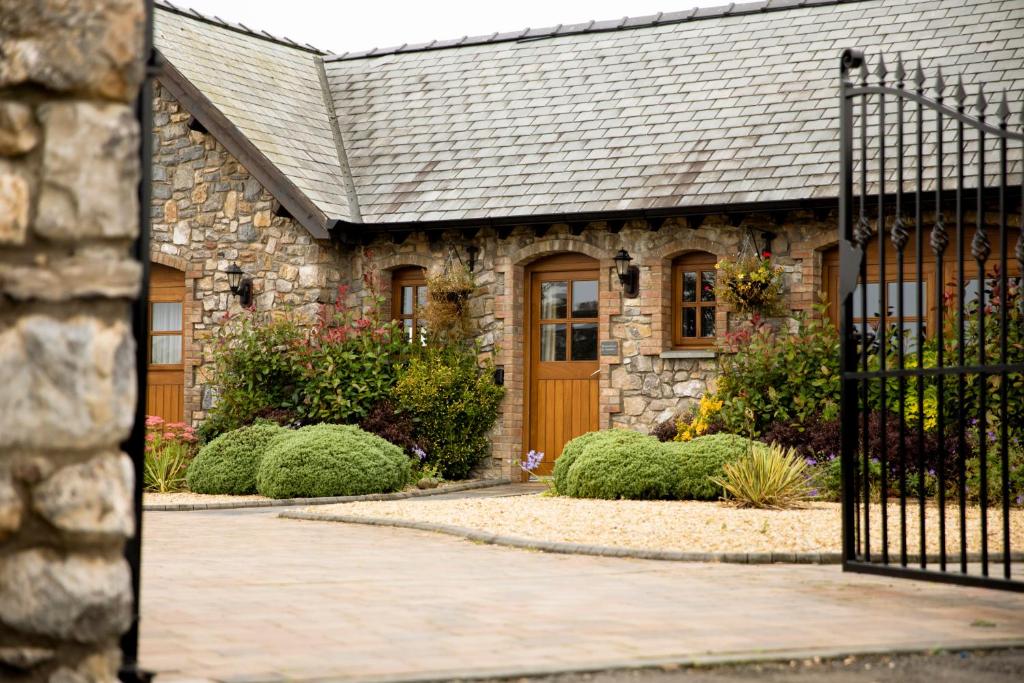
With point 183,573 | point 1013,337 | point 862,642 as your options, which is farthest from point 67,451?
point 1013,337

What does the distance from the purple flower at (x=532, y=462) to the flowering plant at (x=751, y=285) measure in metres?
2.75

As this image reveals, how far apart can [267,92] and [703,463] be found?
28.4ft

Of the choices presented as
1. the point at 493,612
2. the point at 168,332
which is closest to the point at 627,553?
the point at 493,612

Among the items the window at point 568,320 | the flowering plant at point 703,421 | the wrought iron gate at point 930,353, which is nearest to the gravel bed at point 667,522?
the wrought iron gate at point 930,353

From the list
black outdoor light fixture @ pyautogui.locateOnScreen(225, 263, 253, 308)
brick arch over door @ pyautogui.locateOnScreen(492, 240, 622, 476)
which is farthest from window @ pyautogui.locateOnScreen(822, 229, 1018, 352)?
black outdoor light fixture @ pyautogui.locateOnScreen(225, 263, 253, 308)

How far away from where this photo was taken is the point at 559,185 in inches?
629

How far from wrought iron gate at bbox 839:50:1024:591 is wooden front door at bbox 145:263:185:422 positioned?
27.6 ft

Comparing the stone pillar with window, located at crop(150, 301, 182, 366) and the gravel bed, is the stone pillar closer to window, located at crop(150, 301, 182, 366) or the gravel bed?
the gravel bed

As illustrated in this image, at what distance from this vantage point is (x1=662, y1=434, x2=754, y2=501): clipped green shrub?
1229 centimetres

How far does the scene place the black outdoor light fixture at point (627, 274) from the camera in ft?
50.1

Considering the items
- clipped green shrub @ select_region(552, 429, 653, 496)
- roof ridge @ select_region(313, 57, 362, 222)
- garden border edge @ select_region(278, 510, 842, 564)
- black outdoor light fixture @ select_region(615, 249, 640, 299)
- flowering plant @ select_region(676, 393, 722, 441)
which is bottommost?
garden border edge @ select_region(278, 510, 842, 564)

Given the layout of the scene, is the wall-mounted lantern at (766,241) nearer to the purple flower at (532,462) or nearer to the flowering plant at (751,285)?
the flowering plant at (751,285)

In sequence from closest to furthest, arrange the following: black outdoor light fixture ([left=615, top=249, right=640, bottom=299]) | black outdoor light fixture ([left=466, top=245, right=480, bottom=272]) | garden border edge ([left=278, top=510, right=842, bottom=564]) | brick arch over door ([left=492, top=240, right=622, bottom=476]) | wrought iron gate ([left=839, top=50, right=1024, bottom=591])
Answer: wrought iron gate ([left=839, top=50, right=1024, bottom=591])
garden border edge ([left=278, top=510, right=842, bottom=564])
black outdoor light fixture ([left=615, top=249, right=640, bottom=299])
brick arch over door ([left=492, top=240, right=622, bottom=476])
black outdoor light fixture ([left=466, top=245, right=480, bottom=272])

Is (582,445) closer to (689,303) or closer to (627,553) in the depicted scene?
(689,303)
